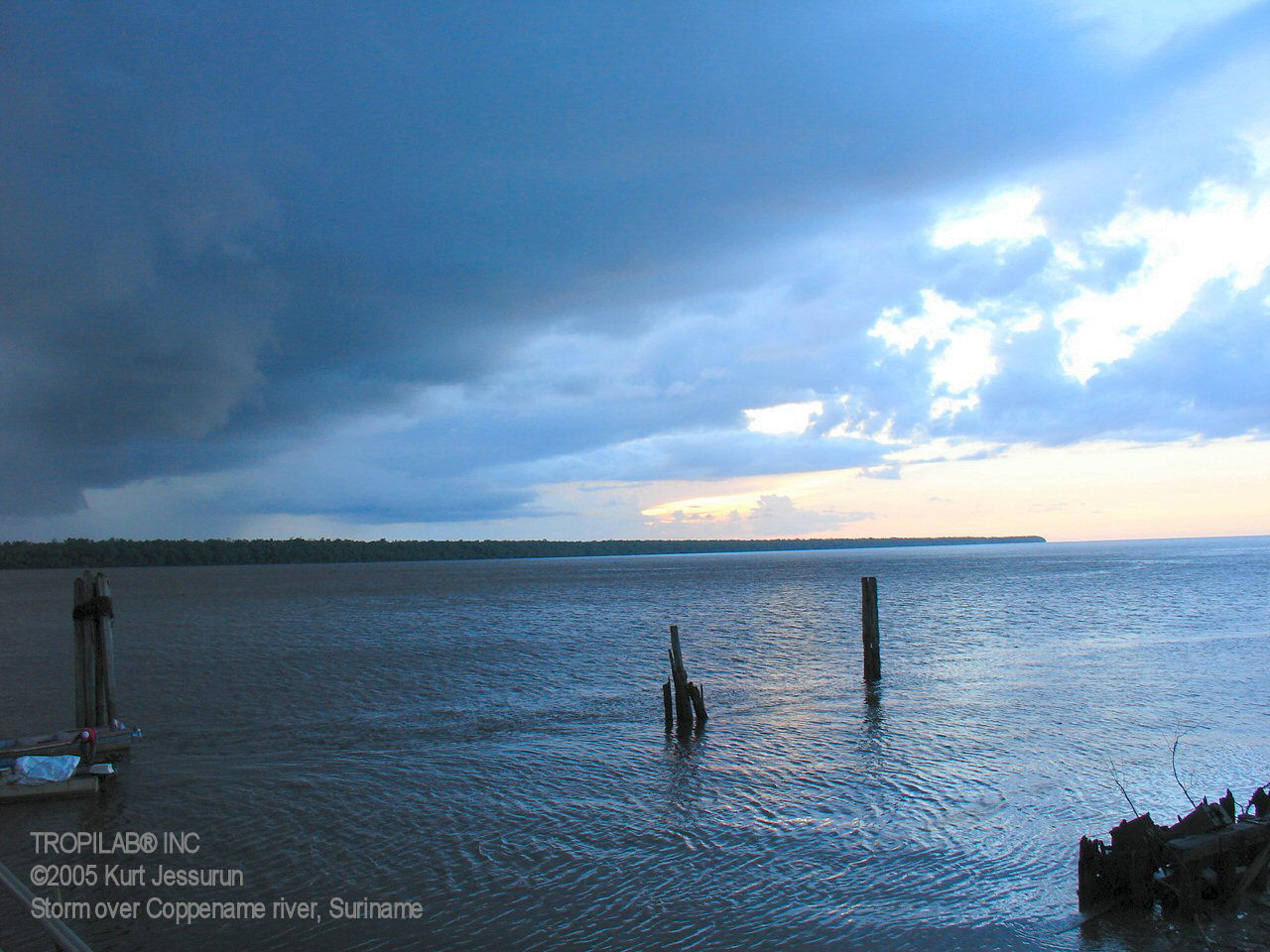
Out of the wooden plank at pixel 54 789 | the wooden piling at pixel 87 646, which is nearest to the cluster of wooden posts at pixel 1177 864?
the wooden plank at pixel 54 789

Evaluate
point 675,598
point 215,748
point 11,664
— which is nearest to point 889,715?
point 215,748

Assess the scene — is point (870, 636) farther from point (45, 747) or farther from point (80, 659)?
point (45, 747)

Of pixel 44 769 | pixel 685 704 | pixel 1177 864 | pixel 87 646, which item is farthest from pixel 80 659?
pixel 1177 864

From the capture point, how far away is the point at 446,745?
18.1 meters

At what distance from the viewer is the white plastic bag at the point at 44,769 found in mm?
13906

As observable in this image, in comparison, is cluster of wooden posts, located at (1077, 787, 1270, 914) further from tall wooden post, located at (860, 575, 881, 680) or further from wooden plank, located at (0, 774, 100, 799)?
tall wooden post, located at (860, 575, 881, 680)

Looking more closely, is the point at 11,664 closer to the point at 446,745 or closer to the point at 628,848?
the point at 446,745

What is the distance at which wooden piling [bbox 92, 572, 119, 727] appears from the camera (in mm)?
18188

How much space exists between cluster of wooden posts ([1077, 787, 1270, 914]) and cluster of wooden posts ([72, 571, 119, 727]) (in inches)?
731

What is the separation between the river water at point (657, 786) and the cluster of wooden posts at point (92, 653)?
117 cm

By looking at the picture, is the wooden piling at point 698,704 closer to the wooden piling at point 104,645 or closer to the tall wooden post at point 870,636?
the tall wooden post at point 870,636

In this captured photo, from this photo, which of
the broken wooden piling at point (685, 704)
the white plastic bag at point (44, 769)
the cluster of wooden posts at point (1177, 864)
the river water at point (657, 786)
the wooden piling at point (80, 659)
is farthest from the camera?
the broken wooden piling at point (685, 704)

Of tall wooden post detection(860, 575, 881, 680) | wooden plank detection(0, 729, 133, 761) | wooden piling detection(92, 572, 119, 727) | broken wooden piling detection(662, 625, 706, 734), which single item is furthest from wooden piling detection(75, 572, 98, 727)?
tall wooden post detection(860, 575, 881, 680)

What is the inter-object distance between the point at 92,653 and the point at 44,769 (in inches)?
200
